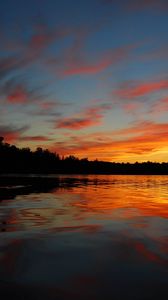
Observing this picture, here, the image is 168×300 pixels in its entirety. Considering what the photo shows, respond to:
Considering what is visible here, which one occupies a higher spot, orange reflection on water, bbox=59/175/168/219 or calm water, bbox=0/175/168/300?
orange reflection on water, bbox=59/175/168/219

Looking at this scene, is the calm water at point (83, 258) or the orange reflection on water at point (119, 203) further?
the orange reflection on water at point (119, 203)

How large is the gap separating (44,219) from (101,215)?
332 cm

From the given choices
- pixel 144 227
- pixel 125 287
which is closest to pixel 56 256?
pixel 125 287

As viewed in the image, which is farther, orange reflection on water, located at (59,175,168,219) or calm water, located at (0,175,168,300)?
orange reflection on water, located at (59,175,168,219)

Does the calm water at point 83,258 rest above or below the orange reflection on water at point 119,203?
below

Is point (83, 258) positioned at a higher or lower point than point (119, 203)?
lower

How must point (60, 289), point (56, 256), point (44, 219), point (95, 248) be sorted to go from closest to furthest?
point (60, 289), point (56, 256), point (95, 248), point (44, 219)

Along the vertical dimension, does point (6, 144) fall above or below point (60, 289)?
above

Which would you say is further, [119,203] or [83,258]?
[119,203]

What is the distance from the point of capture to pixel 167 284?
643 cm

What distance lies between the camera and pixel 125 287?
20.4 feet

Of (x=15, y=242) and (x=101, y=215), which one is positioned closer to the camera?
(x=15, y=242)

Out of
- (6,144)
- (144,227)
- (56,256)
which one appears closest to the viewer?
(56,256)

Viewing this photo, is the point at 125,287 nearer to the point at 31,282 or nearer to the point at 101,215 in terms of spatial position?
the point at 31,282
